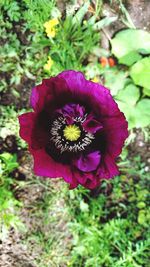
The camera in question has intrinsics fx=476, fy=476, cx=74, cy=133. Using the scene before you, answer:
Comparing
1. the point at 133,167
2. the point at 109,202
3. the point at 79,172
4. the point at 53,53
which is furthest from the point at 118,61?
the point at 79,172

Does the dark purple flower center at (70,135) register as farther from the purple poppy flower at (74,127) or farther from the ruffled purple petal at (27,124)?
the ruffled purple petal at (27,124)

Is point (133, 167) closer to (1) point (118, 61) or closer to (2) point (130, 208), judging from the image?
(2) point (130, 208)

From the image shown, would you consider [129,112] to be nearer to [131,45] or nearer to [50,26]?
[131,45]

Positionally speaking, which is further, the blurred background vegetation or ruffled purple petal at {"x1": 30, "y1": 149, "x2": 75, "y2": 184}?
the blurred background vegetation

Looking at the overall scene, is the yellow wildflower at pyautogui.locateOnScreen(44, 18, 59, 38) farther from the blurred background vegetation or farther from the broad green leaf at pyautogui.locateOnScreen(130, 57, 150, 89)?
the broad green leaf at pyautogui.locateOnScreen(130, 57, 150, 89)

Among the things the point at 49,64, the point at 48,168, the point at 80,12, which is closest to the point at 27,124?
the point at 48,168

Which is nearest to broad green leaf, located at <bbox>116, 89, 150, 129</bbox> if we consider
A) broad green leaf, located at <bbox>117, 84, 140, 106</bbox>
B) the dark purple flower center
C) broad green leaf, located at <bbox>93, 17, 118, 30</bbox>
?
broad green leaf, located at <bbox>117, 84, 140, 106</bbox>
